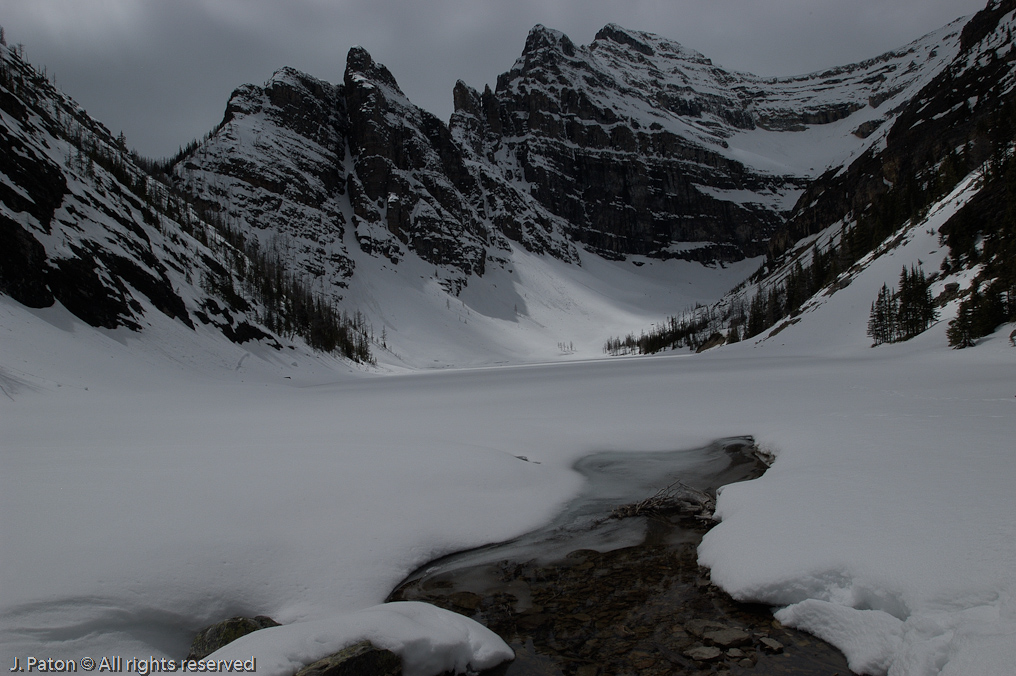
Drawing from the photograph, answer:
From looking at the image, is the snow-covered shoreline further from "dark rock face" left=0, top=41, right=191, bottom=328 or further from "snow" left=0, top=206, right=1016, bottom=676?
"dark rock face" left=0, top=41, right=191, bottom=328

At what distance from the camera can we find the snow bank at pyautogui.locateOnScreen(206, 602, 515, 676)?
3.54 meters

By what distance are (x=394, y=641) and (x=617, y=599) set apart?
2.74 m

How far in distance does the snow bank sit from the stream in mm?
283

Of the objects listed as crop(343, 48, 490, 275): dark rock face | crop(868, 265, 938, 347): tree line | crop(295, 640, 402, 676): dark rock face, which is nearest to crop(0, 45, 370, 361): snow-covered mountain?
crop(295, 640, 402, 676): dark rock face

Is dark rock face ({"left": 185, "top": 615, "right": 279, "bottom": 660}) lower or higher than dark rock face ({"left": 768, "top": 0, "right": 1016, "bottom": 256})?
lower

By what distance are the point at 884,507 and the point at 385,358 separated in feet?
363

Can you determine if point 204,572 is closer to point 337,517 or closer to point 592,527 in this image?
point 337,517

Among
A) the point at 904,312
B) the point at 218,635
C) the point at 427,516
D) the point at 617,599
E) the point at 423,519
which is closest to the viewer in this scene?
the point at 218,635

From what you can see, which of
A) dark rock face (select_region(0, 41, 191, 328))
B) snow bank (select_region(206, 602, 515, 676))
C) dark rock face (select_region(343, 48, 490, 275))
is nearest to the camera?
snow bank (select_region(206, 602, 515, 676))

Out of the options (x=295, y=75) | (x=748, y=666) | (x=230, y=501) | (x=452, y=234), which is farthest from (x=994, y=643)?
(x=295, y=75)

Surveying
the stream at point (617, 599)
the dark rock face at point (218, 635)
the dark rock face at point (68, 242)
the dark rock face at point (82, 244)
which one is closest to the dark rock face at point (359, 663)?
the stream at point (617, 599)

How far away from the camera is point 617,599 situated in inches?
218

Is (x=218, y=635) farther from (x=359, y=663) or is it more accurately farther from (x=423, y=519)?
(x=423, y=519)

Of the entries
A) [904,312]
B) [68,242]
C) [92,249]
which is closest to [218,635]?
[68,242]
